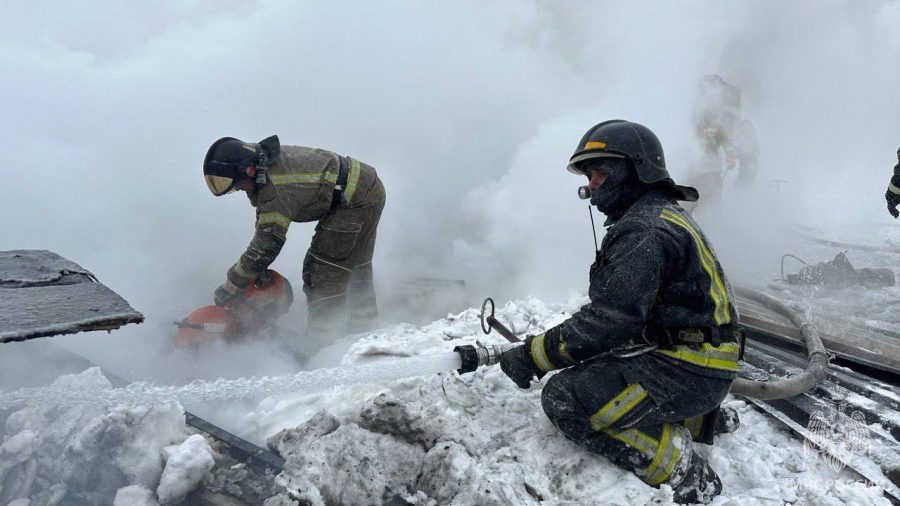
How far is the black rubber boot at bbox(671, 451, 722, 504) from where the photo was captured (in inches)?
83.7

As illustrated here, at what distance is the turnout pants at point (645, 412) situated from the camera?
85.2 inches

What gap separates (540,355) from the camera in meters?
2.35

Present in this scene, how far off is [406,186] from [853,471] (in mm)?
7144

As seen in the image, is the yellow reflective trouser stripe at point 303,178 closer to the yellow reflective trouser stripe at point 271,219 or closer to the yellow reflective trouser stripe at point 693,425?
the yellow reflective trouser stripe at point 271,219

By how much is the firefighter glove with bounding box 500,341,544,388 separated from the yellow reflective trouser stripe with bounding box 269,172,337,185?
8.08 ft

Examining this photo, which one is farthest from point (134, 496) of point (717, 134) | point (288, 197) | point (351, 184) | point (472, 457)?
point (717, 134)

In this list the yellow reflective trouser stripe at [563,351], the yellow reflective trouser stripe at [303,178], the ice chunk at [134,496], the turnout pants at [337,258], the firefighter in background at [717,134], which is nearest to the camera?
the ice chunk at [134,496]

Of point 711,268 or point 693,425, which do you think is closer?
point 711,268

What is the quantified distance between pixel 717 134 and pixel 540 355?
8.26 m

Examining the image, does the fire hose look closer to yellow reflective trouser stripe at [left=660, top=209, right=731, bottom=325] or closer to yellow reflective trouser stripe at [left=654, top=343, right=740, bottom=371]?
yellow reflective trouser stripe at [left=654, top=343, right=740, bottom=371]

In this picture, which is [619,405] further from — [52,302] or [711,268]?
[52,302]

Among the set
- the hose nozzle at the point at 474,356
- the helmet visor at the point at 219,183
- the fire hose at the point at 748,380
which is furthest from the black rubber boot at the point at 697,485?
the helmet visor at the point at 219,183

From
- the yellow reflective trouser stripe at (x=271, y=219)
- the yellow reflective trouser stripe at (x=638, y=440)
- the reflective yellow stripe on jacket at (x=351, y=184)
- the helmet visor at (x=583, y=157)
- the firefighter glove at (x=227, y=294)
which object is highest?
the reflective yellow stripe on jacket at (x=351, y=184)

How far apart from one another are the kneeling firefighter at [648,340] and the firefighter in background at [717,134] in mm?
7674
